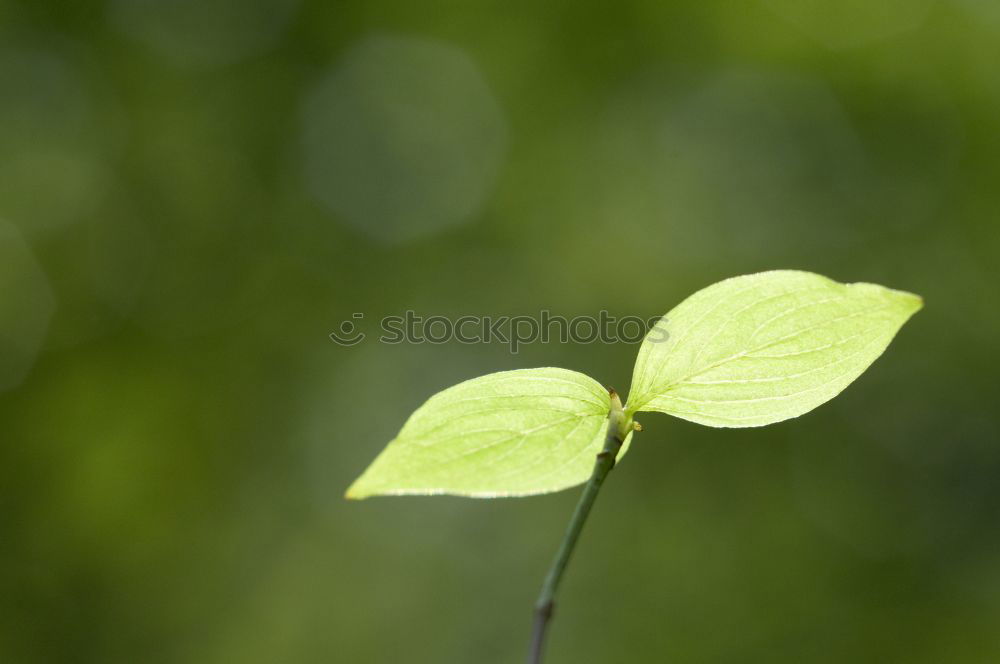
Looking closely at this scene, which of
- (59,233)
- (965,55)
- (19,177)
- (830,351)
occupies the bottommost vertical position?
(830,351)

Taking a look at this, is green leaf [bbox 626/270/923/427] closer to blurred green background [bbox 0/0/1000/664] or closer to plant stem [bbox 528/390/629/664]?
plant stem [bbox 528/390/629/664]

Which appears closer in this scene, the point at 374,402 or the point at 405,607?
the point at 405,607

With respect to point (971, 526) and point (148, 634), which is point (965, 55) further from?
point (148, 634)

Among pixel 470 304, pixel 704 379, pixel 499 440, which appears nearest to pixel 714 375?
pixel 704 379

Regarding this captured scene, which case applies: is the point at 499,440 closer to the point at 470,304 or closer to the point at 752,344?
the point at 752,344

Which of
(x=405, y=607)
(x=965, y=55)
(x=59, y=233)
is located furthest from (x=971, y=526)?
(x=59, y=233)

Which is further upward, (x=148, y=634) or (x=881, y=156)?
(x=881, y=156)

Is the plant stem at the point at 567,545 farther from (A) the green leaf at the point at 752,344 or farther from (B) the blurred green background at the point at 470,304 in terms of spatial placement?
(B) the blurred green background at the point at 470,304
